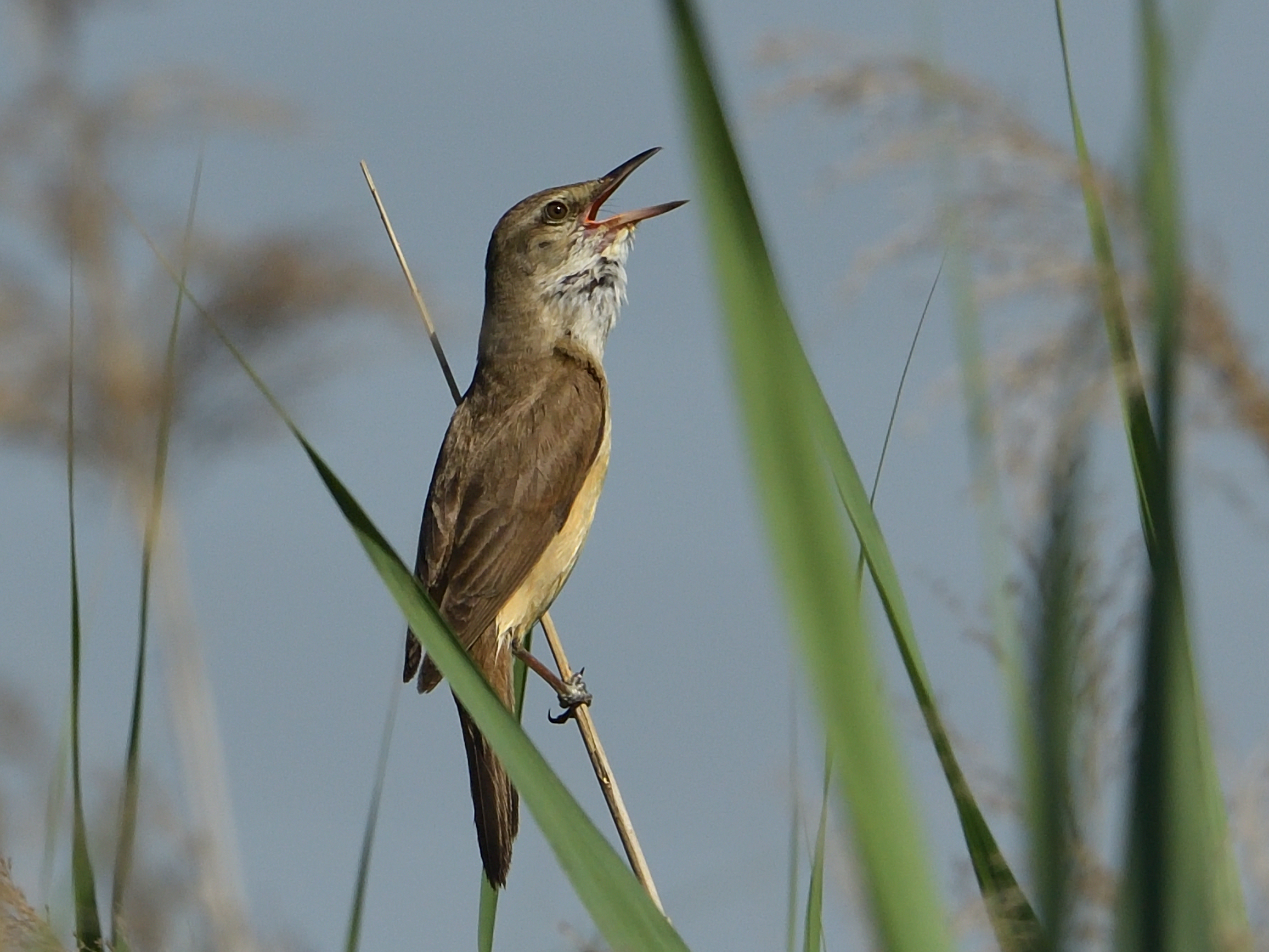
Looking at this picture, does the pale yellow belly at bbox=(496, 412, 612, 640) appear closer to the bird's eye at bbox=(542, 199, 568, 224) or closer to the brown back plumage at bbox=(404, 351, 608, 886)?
the brown back plumage at bbox=(404, 351, 608, 886)

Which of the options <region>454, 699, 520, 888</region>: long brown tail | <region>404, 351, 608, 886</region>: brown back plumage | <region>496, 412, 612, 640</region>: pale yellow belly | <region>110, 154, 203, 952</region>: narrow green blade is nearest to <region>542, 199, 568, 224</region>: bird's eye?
<region>404, 351, 608, 886</region>: brown back plumage

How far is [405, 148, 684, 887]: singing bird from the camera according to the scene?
3553 mm

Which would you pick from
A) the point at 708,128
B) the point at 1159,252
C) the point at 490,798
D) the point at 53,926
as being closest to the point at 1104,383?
the point at 1159,252

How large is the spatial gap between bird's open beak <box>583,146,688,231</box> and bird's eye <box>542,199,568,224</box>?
0.06m

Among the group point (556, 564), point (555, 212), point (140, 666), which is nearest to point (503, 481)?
point (556, 564)

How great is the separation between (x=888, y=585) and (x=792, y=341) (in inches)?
13.7

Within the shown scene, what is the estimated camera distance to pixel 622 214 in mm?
4387

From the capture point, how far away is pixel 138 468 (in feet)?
16.6

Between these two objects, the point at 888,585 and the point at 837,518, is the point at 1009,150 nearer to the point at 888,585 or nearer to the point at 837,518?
the point at 888,585

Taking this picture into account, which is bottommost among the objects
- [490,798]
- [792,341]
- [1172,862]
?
[490,798]

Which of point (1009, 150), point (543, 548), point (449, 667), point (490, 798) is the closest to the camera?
point (449, 667)

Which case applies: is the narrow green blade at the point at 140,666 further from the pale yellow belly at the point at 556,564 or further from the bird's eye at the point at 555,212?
the bird's eye at the point at 555,212

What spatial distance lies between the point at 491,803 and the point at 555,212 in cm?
182

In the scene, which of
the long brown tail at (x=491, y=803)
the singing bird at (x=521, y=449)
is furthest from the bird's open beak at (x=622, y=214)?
the long brown tail at (x=491, y=803)
